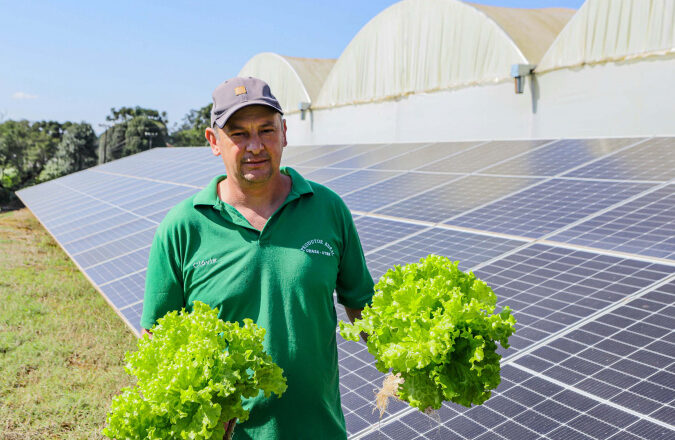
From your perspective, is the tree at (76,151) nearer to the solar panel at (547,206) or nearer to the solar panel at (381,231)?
the solar panel at (381,231)

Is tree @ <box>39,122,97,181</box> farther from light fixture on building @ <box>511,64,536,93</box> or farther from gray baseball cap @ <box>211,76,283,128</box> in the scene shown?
gray baseball cap @ <box>211,76,283,128</box>

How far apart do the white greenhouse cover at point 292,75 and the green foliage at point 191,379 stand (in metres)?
26.2

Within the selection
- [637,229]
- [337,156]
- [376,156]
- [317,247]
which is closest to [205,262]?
[317,247]

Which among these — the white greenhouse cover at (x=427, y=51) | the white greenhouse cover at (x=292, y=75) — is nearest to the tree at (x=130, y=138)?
the white greenhouse cover at (x=292, y=75)

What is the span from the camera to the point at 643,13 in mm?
13648

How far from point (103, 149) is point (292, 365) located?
241 feet

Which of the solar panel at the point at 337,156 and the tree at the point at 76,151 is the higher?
the solar panel at the point at 337,156

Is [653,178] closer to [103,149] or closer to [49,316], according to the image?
[49,316]

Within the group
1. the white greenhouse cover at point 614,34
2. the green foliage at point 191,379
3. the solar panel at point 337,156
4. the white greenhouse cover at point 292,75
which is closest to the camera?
the green foliage at point 191,379

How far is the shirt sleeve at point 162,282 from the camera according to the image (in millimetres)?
2791

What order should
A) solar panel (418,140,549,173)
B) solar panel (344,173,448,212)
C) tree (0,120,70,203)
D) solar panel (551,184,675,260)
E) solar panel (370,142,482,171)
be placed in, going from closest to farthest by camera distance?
solar panel (551,184,675,260) → solar panel (344,173,448,212) → solar panel (418,140,549,173) → solar panel (370,142,482,171) → tree (0,120,70,203)

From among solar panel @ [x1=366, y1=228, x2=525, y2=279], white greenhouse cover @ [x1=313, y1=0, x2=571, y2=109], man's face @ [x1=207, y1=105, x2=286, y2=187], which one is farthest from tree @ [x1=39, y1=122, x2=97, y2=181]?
man's face @ [x1=207, y1=105, x2=286, y2=187]

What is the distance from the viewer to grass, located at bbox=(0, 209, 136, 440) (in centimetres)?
721

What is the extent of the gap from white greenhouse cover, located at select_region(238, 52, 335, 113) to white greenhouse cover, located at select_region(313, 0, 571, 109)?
3599mm
